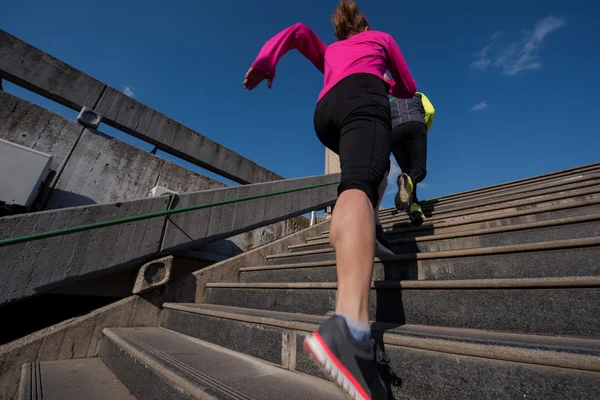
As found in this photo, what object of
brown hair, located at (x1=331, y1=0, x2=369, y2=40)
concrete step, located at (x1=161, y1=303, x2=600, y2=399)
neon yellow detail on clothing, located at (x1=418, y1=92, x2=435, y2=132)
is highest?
neon yellow detail on clothing, located at (x1=418, y1=92, x2=435, y2=132)

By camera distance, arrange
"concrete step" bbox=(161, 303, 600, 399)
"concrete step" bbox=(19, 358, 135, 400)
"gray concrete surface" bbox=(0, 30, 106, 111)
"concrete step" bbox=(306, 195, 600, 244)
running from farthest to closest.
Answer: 1. "gray concrete surface" bbox=(0, 30, 106, 111)
2. "concrete step" bbox=(306, 195, 600, 244)
3. "concrete step" bbox=(19, 358, 135, 400)
4. "concrete step" bbox=(161, 303, 600, 399)

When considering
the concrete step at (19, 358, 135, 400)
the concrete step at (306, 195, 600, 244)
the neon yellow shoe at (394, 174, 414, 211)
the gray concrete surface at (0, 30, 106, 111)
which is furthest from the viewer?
the gray concrete surface at (0, 30, 106, 111)

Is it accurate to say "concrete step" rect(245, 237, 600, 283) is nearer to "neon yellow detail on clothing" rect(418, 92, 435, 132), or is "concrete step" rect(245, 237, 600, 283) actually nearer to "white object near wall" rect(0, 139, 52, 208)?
"neon yellow detail on clothing" rect(418, 92, 435, 132)

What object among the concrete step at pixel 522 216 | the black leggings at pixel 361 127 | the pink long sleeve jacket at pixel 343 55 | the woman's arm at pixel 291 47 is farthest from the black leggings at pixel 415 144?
the black leggings at pixel 361 127

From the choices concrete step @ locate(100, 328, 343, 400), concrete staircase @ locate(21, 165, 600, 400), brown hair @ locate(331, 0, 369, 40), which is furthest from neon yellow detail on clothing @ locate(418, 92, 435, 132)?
concrete step @ locate(100, 328, 343, 400)

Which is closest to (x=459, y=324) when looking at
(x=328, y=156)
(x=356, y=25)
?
(x=356, y=25)

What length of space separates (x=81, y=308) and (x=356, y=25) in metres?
5.11

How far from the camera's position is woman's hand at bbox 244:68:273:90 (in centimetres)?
150

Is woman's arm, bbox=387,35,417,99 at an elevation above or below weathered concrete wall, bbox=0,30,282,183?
below

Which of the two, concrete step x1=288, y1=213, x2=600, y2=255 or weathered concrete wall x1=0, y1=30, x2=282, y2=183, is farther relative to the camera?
weathered concrete wall x1=0, y1=30, x2=282, y2=183

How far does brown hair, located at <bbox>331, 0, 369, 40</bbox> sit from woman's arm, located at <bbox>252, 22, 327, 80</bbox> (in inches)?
6.5

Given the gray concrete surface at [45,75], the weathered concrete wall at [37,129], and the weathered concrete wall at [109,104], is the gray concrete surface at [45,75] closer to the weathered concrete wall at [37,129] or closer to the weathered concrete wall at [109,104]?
the weathered concrete wall at [109,104]

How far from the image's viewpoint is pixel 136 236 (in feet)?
9.08

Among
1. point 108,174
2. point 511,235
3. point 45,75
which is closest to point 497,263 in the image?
point 511,235
